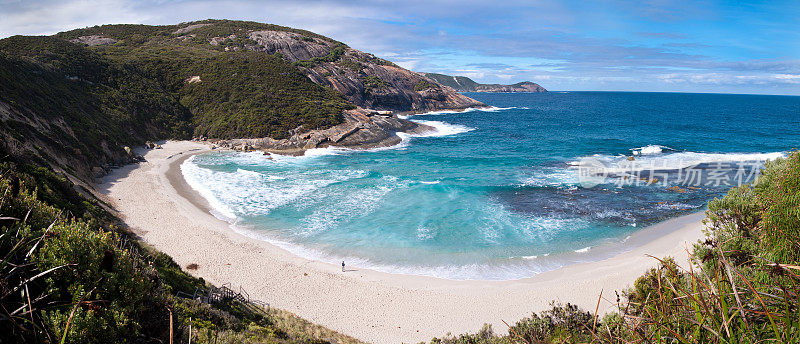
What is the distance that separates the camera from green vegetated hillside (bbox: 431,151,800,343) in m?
3.10

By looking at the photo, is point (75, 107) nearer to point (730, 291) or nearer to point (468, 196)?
point (468, 196)

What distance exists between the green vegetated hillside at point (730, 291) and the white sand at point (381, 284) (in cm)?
298

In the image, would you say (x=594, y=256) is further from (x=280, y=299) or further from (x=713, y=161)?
(x=713, y=161)

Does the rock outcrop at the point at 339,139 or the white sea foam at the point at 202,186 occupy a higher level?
the rock outcrop at the point at 339,139

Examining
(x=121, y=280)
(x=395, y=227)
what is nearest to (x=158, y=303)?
(x=121, y=280)

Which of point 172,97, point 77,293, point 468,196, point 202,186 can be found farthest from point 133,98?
point 77,293

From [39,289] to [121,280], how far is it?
1.43m

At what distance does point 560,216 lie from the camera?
81.7ft

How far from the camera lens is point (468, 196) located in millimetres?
29547

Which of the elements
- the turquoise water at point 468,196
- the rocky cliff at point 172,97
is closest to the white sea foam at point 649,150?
the turquoise water at point 468,196

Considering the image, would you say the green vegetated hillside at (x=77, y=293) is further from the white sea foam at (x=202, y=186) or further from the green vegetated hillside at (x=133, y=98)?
the green vegetated hillside at (x=133, y=98)

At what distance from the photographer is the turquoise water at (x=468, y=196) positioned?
66.6 feet

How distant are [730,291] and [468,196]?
2622 centimetres

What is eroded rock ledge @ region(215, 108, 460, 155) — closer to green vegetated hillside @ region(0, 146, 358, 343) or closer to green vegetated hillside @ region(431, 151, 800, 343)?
green vegetated hillside @ region(0, 146, 358, 343)
